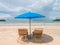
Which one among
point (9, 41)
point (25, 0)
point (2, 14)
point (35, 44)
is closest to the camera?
point (35, 44)

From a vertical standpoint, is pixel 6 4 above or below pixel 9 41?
above

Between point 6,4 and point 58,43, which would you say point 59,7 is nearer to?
point 6,4

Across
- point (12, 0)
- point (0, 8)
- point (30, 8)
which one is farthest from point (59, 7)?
point (0, 8)

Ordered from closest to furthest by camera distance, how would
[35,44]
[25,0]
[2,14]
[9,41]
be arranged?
[35,44] → [9,41] → [2,14] → [25,0]

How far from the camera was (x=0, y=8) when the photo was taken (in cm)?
3575

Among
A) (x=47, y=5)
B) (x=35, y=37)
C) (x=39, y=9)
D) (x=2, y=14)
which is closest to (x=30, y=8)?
(x=39, y=9)

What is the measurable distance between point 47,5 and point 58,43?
27.9 metres

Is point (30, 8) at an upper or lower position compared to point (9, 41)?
upper

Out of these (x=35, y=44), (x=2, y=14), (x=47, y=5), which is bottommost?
(x=35, y=44)

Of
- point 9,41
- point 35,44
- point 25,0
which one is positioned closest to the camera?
point 35,44

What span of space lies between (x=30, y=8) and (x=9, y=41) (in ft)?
87.0

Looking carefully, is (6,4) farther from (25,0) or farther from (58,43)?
(58,43)

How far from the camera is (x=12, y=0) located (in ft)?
117

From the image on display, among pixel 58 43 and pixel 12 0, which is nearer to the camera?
pixel 58 43
